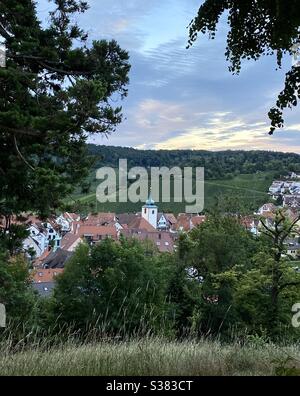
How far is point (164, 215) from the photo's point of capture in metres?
98.8

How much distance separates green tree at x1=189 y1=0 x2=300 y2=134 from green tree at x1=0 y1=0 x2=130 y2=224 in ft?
18.1

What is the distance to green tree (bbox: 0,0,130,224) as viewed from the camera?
10.3m

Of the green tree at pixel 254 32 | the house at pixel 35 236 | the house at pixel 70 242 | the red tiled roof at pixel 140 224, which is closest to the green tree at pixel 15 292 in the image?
the house at pixel 35 236

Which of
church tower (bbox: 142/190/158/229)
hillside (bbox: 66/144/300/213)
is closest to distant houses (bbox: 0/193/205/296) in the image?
church tower (bbox: 142/190/158/229)

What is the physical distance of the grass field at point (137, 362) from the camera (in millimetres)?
3959

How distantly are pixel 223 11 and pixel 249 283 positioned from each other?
2288 centimetres

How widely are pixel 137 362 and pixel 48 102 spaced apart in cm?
890

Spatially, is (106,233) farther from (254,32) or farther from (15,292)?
(254,32)

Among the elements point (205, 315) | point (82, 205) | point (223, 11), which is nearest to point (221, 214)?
point (205, 315)

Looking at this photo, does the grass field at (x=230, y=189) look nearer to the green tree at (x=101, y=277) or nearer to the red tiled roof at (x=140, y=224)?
the red tiled roof at (x=140, y=224)

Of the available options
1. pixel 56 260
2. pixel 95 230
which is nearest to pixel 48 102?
pixel 56 260

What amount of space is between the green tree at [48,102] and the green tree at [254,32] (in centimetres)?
553

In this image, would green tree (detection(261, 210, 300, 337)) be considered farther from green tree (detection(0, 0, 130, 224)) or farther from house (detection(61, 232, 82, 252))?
house (detection(61, 232, 82, 252))

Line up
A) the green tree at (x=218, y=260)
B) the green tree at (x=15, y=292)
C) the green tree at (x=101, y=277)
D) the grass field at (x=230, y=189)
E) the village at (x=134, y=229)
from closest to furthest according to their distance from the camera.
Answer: the green tree at (x=15, y=292)
the green tree at (x=101, y=277)
the green tree at (x=218, y=260)
the village at (x=134, y=229)
the grass field at (x=230, y=189)
